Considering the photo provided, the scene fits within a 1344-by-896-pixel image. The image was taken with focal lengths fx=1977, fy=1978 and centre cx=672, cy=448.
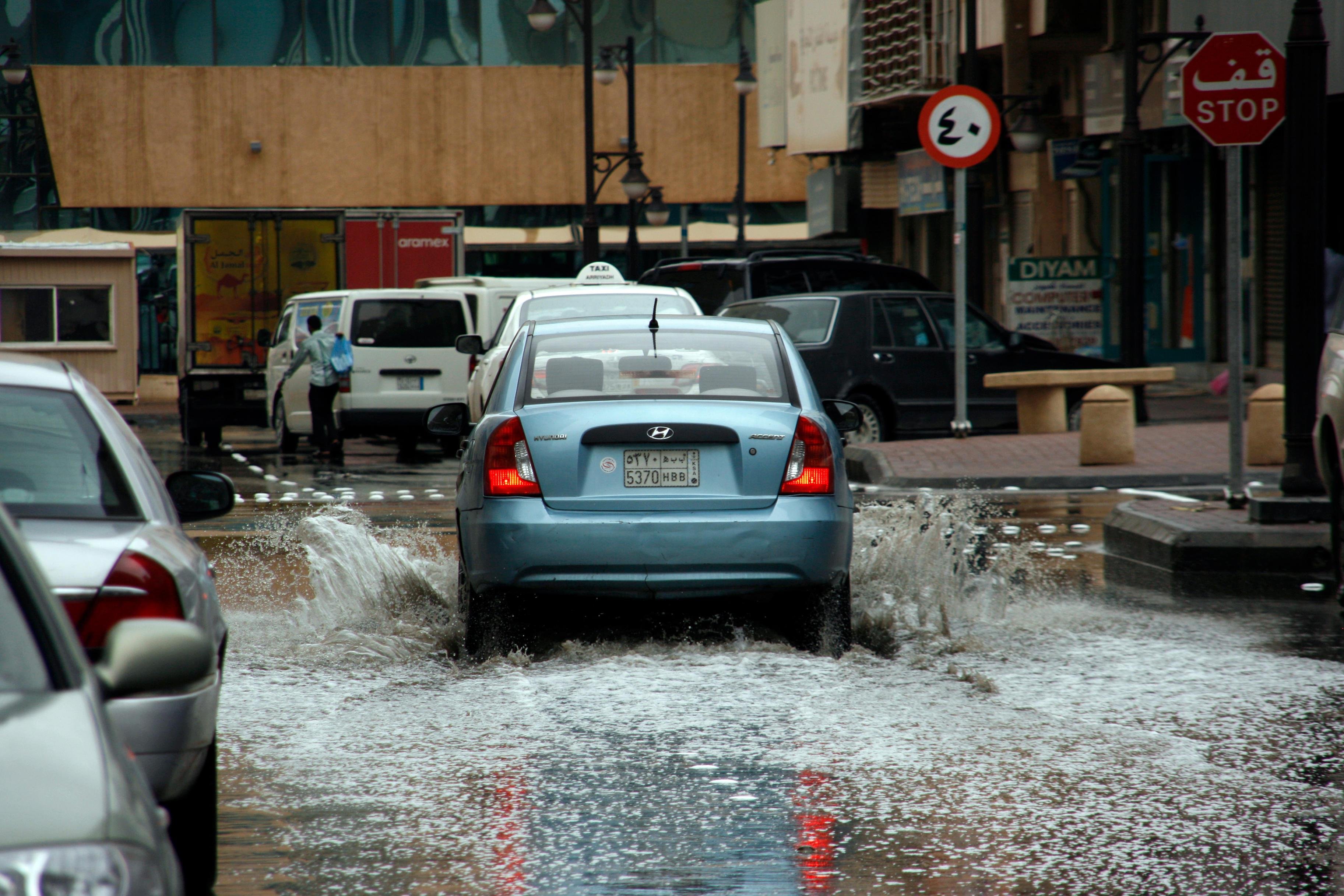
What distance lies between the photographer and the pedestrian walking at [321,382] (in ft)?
68.9

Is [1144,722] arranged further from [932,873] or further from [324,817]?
[324,817]

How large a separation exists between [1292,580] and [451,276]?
18663 mm

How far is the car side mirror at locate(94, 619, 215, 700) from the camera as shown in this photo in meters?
3.00

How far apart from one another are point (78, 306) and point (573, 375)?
24.2 meters

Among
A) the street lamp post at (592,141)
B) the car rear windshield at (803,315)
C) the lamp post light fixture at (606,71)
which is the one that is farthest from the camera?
the lamp post light fixture at (606,71)

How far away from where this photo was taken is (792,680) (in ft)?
23.8

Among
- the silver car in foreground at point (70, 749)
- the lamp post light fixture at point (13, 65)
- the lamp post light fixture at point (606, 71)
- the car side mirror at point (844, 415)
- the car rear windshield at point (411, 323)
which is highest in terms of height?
the lamp post light fixture at point (13, 65)

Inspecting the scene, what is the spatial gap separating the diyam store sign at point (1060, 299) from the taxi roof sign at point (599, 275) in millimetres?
5008

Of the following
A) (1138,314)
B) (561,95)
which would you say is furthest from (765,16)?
(1138,314)

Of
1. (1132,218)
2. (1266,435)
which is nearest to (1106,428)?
(1266,435)

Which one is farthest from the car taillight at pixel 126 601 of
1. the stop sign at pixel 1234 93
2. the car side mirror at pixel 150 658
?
the stop sign at pixel 1234 93

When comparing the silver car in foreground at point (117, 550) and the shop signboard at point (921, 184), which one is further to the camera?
the shop signboard at point (921, 184)

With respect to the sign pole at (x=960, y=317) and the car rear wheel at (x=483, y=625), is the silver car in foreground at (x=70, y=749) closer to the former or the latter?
the car rear wheel at (x=483, y=625)

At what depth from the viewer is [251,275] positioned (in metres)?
25.9
